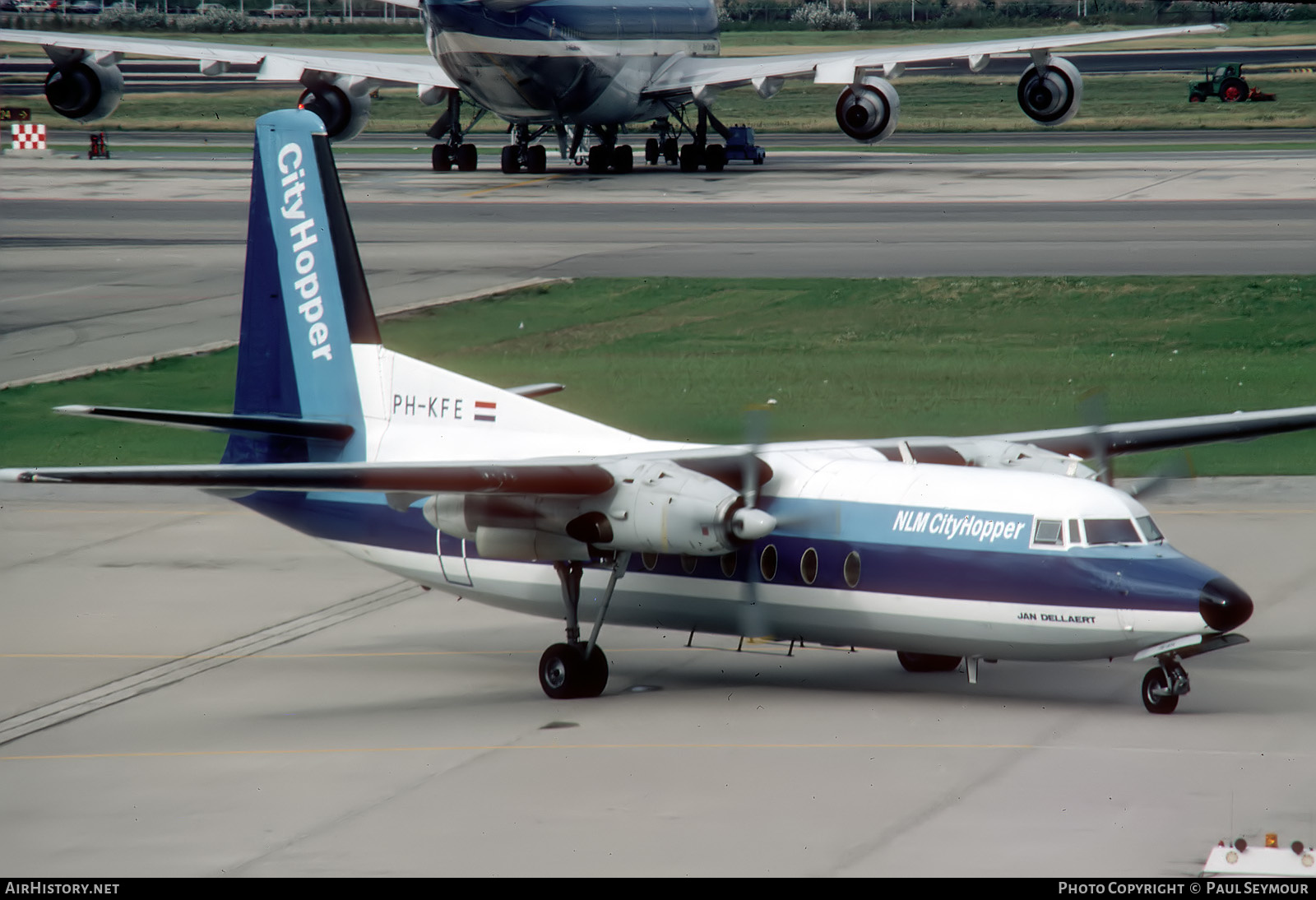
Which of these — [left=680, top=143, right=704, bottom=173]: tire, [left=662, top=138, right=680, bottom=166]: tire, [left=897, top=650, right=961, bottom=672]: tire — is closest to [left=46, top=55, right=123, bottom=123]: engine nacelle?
[left=680, top=143, right=704, bottom=173]: tire

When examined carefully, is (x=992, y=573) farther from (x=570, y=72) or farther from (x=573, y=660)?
(x=570, y=72)

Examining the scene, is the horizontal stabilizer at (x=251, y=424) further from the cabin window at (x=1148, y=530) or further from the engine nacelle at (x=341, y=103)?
the engine nacelle at (x=341, y=103)

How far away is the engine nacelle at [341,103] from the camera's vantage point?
250ft

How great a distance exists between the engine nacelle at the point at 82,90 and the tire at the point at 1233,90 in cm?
7417

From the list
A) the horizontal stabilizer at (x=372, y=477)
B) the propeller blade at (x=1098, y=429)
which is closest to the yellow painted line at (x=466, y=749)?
the horizontal stabilizer at (x=372, y=477)

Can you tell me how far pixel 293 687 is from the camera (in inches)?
832

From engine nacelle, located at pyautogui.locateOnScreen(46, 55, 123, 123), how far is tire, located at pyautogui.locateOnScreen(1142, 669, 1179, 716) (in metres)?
59.1

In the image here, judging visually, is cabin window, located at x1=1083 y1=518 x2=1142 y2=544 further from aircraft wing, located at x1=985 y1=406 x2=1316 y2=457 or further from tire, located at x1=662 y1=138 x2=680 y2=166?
tire, located at x1=662 y1=138 x2=680 y2=166

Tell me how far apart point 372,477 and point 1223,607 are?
8.64m

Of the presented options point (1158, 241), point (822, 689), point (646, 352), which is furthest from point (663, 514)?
point (1158, 241)
